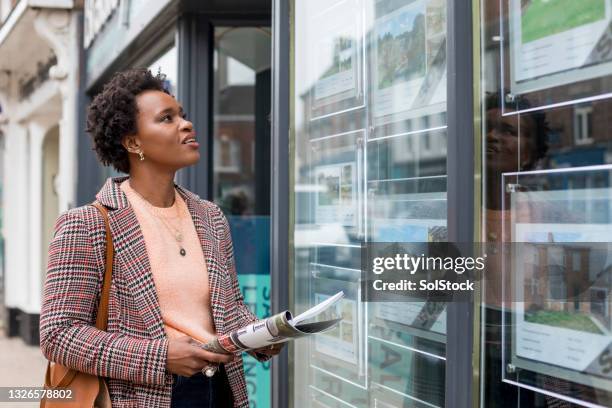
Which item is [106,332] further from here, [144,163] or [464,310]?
[464,310]

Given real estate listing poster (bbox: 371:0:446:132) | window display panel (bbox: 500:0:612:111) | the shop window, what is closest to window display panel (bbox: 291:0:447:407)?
real estate listing poster (bbox: 371:0:446:132)

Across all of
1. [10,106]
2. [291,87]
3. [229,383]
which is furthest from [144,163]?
[10,106]

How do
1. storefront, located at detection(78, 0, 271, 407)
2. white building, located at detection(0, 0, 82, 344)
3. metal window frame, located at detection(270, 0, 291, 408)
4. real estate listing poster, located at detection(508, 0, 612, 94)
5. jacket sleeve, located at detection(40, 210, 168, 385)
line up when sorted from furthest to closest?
white building, located at detection(0, 0, 82, 344)
storefront, located at detection(78, 0, 271, 407)
metal window frame, located at detection(270, 0, 291, 408)
jacket sleeve, located at detection(40, 210, 168, 385)
real estate listing poster, located at detection(508, 0, 612, 94)

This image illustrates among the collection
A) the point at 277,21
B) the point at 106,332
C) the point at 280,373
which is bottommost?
the point at 280,373

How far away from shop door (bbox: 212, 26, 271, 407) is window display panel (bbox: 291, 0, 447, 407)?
1429 millimetres

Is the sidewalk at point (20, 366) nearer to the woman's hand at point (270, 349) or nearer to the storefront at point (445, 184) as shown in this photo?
the storefront at point (445, 184)

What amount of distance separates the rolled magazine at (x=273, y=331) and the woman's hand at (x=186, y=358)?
21 mm

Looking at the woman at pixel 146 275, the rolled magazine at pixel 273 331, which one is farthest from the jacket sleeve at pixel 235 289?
the rolled magazine at pixel 273 331

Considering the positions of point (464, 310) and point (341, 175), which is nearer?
point (464, 310)

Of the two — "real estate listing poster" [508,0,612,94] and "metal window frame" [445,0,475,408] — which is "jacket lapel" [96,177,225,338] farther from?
"real estate listing poster" [508,0,612,94]

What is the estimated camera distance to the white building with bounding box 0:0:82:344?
→ 984cm

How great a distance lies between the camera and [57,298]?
6.76 ft

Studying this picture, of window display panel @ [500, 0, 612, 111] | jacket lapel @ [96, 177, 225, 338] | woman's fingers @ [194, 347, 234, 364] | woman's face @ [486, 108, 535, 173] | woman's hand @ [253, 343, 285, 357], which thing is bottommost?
woman's hand @ [253, 343, 285, 357]

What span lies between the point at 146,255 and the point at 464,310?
0.84 metres
